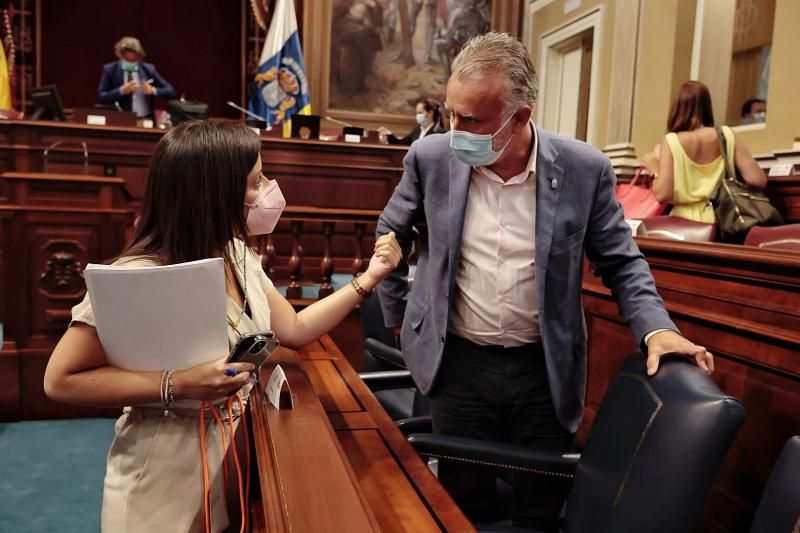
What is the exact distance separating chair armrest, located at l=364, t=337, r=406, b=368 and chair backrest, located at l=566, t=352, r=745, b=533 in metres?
1.30

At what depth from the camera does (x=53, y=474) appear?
2.92 metres

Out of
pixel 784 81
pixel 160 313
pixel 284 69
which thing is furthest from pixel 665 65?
pixel 160 313

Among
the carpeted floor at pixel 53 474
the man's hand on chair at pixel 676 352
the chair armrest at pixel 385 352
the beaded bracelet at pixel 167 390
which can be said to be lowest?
the carpeted floor at pixel 53 474

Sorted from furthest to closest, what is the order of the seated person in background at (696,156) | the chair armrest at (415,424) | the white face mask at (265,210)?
1. the seated person in background at (696,156)
2. the chair armrest at (415,424)
3. the white face mask at (265,210)

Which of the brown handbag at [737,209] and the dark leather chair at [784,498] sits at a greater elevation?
the brown handbag at [737,209]

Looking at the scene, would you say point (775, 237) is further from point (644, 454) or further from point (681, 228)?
point (644, 454)

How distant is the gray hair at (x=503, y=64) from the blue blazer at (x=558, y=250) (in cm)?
14

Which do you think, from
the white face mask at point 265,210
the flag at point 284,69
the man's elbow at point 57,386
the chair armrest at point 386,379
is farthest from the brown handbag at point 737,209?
the flag at point 284,69

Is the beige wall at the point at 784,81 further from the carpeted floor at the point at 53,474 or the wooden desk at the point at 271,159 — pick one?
the carpeted floor at the point at 53,474

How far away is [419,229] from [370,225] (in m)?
2.81

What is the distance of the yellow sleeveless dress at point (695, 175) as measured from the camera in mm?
3986

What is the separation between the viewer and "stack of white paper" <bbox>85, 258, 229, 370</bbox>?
108 cm

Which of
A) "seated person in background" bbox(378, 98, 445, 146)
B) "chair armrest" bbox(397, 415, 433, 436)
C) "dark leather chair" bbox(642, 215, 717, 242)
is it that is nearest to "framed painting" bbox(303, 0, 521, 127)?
"seated person in background" bbox(378, 98, 445, 146)

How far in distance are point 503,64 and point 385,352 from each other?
1.49 metres
